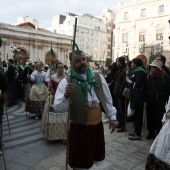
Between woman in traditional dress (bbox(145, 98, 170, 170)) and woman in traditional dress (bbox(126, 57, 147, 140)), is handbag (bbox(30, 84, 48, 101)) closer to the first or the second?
woman in traditional dress (bbox(126, 57, 147, 140))

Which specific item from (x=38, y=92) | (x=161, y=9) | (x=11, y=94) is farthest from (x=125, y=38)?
(x=38, y=92)

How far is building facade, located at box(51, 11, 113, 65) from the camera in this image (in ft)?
220


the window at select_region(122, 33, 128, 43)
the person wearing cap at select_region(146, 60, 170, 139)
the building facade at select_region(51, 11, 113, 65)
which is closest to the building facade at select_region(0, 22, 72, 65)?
the window at select_region(122, 33, 128, 43)

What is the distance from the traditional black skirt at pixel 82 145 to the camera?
274cm

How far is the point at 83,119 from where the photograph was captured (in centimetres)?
274

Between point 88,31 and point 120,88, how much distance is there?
211ft

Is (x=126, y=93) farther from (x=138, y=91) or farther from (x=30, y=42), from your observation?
(x=30, y=42)

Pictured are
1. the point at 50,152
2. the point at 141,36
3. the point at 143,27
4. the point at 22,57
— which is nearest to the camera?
the point at 50,152

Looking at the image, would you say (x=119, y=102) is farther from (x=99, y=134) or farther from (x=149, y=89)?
(x=99, y=134)

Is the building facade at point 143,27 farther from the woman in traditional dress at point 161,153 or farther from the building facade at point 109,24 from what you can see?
the woman in traditional dress at point 161,153

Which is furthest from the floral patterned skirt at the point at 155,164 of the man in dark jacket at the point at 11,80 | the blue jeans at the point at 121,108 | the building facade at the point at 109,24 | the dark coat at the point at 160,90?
the building facade at the point at 109,24

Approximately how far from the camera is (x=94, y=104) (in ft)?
9.36

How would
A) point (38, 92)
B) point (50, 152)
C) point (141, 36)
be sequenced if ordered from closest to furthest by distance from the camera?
1. point (50, 152)
2. point (38, 92)
3. point (141, 36)

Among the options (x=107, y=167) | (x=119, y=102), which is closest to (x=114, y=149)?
(x=107, y=167)
